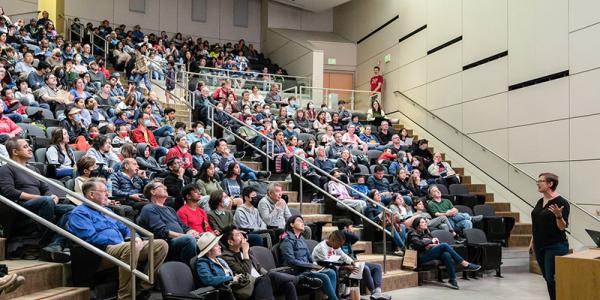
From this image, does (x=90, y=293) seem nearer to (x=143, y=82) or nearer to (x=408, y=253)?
(x=408, y=253)

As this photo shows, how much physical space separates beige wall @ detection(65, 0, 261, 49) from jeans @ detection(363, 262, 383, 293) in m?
13.1

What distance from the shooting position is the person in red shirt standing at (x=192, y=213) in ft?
19.0

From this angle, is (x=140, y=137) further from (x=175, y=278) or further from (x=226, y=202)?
(x=175, y=278)

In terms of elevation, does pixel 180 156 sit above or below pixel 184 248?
above

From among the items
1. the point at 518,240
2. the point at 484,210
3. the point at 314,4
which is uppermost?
the point at 314,4

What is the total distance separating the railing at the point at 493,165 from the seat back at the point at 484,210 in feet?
2.07

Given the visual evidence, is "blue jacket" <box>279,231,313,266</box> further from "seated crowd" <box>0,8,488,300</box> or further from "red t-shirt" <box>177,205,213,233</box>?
"red t-shirt" <box>177,205,213,233</box>

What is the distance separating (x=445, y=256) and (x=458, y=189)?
3.13 m

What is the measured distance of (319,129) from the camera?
481 inches

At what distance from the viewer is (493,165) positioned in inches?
416

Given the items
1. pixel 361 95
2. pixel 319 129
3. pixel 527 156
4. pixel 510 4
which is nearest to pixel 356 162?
pixel 319 129

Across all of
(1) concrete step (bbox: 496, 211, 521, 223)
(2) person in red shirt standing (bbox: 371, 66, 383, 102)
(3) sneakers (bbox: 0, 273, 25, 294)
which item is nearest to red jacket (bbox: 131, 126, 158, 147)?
(3) sneakers (bbox: 0, 273, 25, 294)

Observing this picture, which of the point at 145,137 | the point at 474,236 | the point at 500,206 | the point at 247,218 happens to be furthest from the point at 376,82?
the point at 247,218

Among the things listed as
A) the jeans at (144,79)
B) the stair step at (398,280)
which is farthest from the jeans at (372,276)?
the jeans at (144,79)
